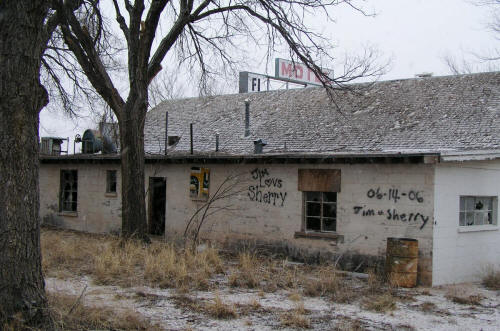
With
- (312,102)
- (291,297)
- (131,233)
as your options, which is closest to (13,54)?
(291,297)

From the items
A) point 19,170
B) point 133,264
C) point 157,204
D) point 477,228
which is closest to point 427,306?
point 477,228

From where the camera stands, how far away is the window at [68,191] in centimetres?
2078

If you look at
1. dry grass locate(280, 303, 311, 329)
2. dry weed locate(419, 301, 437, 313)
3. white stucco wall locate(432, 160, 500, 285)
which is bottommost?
dry weed locate(419, 301, 437, 313)

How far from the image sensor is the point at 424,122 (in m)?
14.9

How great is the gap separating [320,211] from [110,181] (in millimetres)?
8566

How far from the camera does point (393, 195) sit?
12.4 meters

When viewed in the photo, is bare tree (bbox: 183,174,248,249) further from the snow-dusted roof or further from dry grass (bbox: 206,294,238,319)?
dry grass (bbox: 206,294,238,319)

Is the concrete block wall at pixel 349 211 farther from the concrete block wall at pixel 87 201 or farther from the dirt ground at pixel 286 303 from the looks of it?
the concrete block wall at pixel 87 201

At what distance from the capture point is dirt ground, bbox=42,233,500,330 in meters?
7.81

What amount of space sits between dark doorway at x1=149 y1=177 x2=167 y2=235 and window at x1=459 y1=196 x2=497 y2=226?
9138mm

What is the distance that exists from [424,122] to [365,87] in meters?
3.74

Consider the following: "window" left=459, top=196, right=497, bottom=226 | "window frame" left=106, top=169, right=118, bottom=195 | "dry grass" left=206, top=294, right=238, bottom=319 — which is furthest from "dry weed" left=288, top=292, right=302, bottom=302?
"window frame" left=106, top=169, right=118, bottom=195

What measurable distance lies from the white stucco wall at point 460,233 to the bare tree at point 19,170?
26.5 ft

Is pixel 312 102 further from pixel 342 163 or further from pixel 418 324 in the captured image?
pixel 418 324
